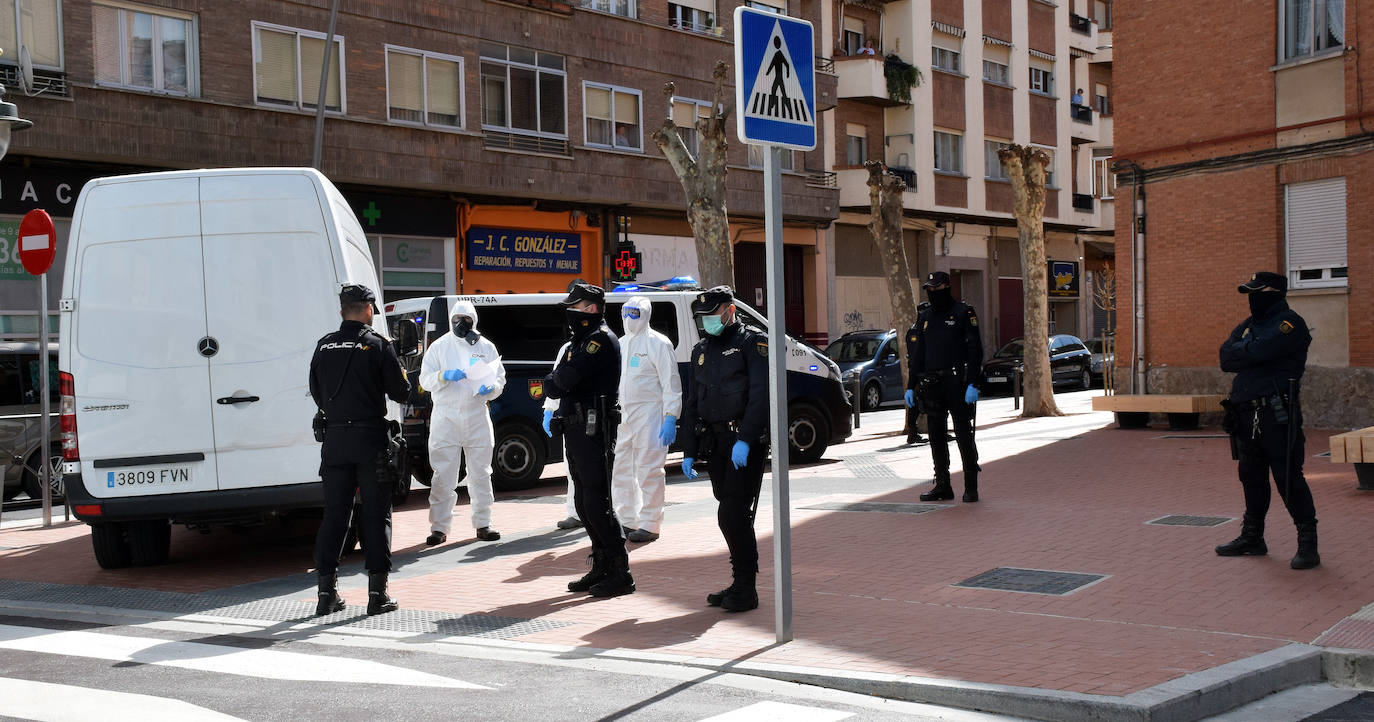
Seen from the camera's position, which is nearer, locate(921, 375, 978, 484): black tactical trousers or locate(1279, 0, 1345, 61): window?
locate(921, 375, 978, 484): black tactical trousers

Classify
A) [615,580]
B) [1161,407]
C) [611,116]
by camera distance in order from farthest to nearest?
[611,116] → [1161,407] → [615,580]

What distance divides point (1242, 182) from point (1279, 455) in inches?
465

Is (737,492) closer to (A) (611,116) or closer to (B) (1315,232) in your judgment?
(B) (1315,232)

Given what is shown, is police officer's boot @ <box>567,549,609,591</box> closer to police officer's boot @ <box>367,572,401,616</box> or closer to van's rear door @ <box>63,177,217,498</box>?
police officer's boot @ <box>367,572,401,616</box>

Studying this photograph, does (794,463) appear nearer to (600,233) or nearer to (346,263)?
(346,263)

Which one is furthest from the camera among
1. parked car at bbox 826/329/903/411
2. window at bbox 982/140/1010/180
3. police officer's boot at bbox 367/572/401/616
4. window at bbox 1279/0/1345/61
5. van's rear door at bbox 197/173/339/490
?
window at bbox 982/140/1010/180

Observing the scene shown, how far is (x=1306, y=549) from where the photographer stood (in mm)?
7953

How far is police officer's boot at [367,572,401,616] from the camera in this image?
7.62 metres

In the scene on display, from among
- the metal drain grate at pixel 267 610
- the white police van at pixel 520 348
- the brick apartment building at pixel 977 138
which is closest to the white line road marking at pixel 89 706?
the metal drain grate at pixel 267 610

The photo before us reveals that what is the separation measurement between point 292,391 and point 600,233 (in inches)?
770

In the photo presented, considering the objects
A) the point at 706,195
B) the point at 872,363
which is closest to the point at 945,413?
the point at 706,195

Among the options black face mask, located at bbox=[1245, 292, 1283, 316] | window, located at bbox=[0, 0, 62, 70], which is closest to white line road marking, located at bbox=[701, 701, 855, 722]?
black face mask, located at bbox=[1245, 292, 1283, 316]

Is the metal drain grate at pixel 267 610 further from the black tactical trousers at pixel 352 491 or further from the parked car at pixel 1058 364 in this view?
the parked car at pixel 1058 364

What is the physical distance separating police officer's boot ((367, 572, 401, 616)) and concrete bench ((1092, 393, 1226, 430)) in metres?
13.2
